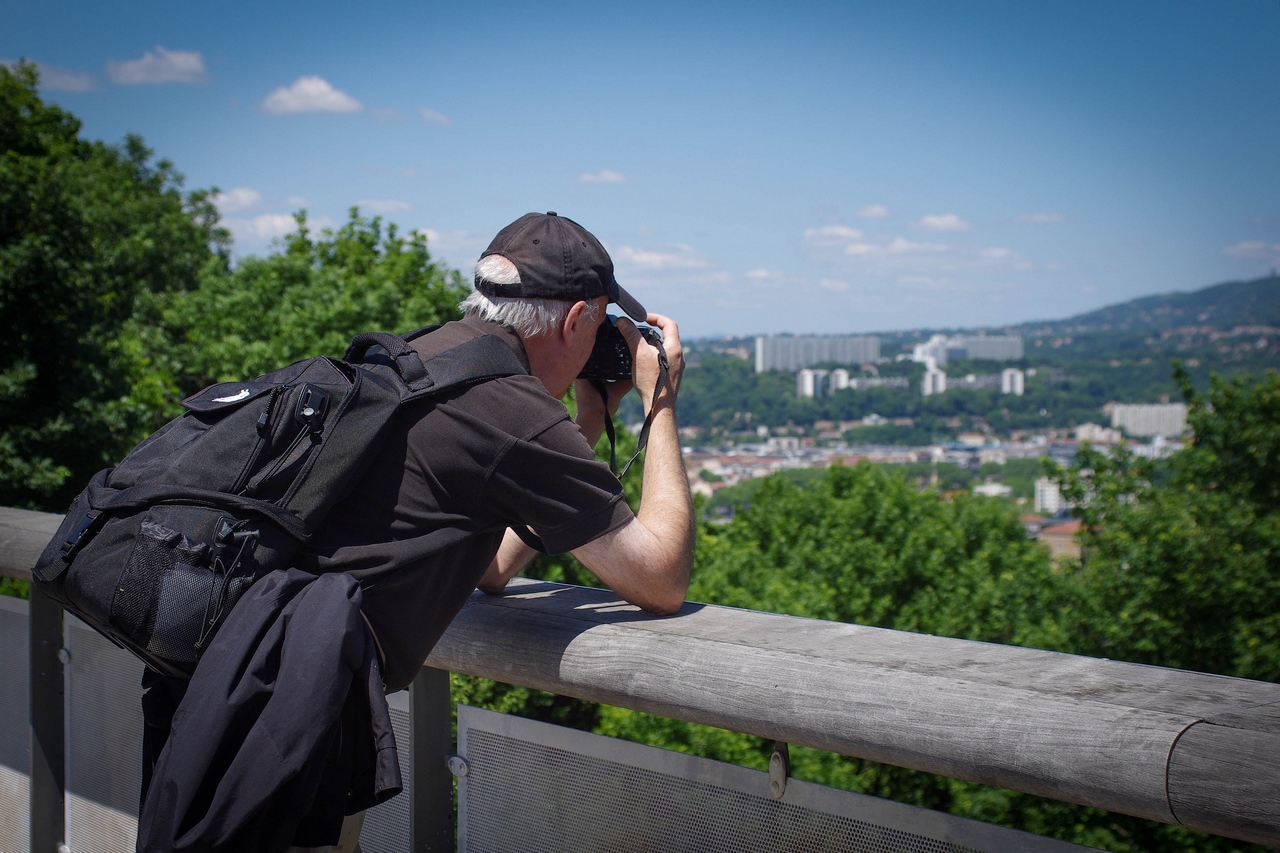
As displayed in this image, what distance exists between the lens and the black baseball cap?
1.91m

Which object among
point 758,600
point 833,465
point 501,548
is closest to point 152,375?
point 758,600

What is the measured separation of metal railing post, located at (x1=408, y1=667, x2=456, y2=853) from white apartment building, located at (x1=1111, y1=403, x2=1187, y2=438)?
8124cm

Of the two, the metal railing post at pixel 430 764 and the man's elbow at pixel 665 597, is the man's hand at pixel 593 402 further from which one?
the metal railing post at pixel 430 764

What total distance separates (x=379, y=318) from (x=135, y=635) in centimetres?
1764

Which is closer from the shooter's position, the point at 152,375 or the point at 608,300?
the point at 608,300

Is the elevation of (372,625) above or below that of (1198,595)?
above

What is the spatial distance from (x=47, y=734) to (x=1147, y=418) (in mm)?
85084

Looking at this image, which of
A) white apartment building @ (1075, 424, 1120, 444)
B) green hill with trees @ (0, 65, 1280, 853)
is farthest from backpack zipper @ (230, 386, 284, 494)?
white apartment building @ (1075, 424, 1120, 444)

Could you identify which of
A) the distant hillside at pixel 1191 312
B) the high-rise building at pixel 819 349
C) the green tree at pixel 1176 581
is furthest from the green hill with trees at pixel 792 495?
the high-rise building at pixel 819 349

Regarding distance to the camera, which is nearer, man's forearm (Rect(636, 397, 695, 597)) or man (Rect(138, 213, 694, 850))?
man (Rect(138, 213, 694, 850))

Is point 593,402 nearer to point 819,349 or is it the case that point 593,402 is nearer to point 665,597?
point 665,597

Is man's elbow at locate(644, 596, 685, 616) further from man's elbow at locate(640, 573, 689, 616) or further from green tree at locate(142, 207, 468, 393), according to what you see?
green tree at locate(142, 207, 468, 393)

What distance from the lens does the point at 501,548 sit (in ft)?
6.89

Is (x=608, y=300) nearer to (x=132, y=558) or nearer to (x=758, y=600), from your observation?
(x=132, y=558)
